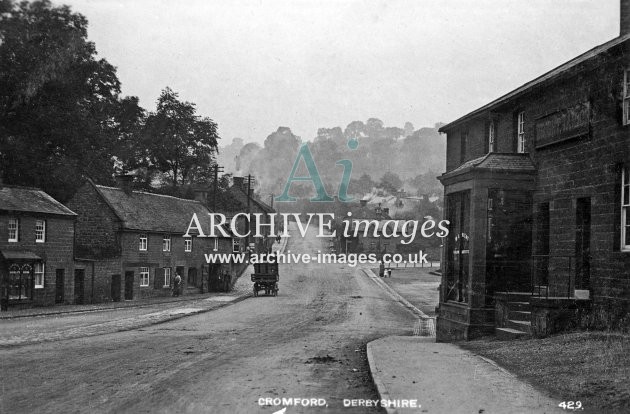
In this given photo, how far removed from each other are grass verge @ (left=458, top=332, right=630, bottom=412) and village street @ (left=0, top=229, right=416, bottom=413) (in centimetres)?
271

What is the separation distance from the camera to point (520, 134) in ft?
64.5

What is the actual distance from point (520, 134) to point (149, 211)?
101 ft

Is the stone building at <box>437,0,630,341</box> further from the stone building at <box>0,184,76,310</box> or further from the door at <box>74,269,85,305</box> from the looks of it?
the door at <box>74,269,85,305</box>

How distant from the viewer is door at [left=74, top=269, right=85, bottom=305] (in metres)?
35.9

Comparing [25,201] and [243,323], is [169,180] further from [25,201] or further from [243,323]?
[243,323]

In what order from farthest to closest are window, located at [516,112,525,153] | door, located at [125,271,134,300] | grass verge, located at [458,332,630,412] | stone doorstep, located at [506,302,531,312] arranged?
door, located at [125,271,134,300], window, located at [516,112,525,153], stone doorstep, located at [506,302,531,312], grass verge, located at [458,332,630,412]

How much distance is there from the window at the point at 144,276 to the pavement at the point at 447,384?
95.5 ft

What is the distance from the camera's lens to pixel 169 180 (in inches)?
2511

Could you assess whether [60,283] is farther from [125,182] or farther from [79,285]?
[125,182]

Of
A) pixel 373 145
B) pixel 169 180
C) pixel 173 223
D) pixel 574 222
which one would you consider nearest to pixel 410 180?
pixel 373 145

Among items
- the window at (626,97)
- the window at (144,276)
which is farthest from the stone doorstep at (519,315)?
the window at (144,276)

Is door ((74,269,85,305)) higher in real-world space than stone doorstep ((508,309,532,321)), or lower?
lower

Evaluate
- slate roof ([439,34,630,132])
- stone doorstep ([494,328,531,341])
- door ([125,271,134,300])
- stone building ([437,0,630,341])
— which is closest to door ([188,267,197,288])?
door ([125,271,134,300])

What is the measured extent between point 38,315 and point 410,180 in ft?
450
